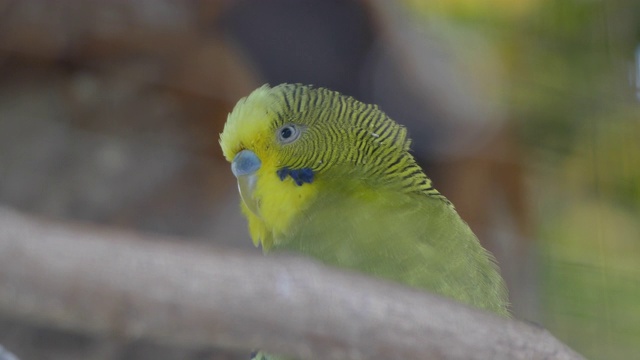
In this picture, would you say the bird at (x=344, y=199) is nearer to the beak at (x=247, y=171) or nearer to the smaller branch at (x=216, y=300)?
the beak at (x=247, y=171)

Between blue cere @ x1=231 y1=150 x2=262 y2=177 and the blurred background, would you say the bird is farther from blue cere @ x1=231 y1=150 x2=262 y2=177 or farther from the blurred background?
the blurred background

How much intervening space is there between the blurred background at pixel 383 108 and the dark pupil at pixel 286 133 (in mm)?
571

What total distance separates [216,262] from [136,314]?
71mm

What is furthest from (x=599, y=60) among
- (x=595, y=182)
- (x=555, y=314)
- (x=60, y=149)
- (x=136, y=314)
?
(x=136, y=314)

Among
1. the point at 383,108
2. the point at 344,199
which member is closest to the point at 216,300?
the point at 344,199

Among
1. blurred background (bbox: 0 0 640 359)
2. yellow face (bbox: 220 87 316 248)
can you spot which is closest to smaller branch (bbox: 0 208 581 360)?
yellow face (bbox: 220 87 316 248)

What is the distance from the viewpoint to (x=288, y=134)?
1.29m

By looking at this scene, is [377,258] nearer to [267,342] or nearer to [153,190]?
[267,342]

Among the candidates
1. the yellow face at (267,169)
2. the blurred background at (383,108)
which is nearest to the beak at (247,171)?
the yellow face at (267,169)

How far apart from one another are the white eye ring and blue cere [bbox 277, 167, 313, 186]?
0.05 meters

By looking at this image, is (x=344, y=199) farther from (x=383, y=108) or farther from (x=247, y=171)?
(x=383, y=108)

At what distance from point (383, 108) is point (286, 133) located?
1.92 feet

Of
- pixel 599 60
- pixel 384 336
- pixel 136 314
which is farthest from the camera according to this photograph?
pixel 599 60

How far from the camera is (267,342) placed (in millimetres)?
585
